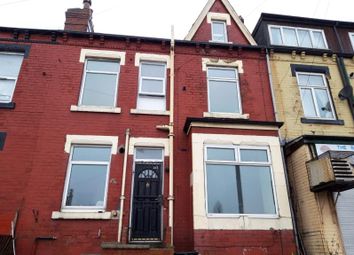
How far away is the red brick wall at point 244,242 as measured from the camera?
25.3ft

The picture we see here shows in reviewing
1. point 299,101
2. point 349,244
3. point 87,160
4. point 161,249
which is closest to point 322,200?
point 349,244

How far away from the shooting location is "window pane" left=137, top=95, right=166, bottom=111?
1017 cm

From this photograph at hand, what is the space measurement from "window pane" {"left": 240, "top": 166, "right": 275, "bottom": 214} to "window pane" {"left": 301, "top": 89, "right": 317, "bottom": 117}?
333cm

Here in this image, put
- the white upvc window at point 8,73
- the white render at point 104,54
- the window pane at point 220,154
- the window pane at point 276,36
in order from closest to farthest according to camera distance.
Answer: the window pane at point 220,154, the white upvc window at point 8,73, the white render at point 104,54, the window pane at point 276,36

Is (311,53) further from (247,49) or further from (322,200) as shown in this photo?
(322,200)

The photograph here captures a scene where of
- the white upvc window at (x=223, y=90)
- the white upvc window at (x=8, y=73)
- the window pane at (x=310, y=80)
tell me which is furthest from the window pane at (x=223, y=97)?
the white upvc window at (x=8, y=73)

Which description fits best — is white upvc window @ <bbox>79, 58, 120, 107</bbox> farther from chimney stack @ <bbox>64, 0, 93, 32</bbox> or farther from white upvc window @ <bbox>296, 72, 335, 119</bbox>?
white upvc window @ <bbox>296, 72, 335, 119</bbox>

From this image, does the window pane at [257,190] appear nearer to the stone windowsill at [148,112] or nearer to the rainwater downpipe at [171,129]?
the rainwater downpipe at [171,129]

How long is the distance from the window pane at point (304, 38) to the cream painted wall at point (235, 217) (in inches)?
213

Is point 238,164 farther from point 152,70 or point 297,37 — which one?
point 297,37

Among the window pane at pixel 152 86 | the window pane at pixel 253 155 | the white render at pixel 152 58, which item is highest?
the white render at pixel 152 58

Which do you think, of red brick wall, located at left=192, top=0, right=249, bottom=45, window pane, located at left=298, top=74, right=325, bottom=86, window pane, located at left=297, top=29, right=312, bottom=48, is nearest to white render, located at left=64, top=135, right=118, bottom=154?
red brick wall, located at left=192, top=0, right=249, bottom=45

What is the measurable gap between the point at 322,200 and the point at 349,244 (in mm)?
1286

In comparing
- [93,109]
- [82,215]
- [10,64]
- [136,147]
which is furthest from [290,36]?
[10,64]
